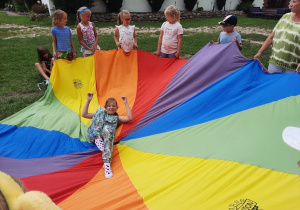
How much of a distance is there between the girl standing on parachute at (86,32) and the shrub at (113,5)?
471 inches

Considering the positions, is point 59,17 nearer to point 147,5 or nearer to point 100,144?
point 100,144

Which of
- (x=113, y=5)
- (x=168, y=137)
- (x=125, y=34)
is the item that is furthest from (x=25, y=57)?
(x=113, y=5)

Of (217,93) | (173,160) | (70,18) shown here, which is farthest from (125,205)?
(70,18)

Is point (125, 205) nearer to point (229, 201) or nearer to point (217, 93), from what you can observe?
point (229, 201)

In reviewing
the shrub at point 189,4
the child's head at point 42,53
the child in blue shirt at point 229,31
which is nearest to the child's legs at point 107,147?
the child in blue shirt at point 229,31

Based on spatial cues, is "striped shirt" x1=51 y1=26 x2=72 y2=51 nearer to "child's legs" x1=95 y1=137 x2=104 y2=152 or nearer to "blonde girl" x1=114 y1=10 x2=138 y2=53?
"blonde girl" x1=114 y1=10 x2=138 y2=53

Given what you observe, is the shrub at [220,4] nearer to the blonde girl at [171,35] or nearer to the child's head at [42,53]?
the blonde girl at [171,35]

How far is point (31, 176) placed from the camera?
2.15 m

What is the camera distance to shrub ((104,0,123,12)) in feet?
49.8

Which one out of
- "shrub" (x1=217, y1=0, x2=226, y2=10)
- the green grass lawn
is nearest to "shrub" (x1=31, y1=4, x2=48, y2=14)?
the green grass lawn

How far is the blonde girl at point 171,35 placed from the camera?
3.86m

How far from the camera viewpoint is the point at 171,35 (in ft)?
13.0

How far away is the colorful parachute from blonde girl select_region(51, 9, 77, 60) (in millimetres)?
546

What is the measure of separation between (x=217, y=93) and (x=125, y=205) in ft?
4.98
